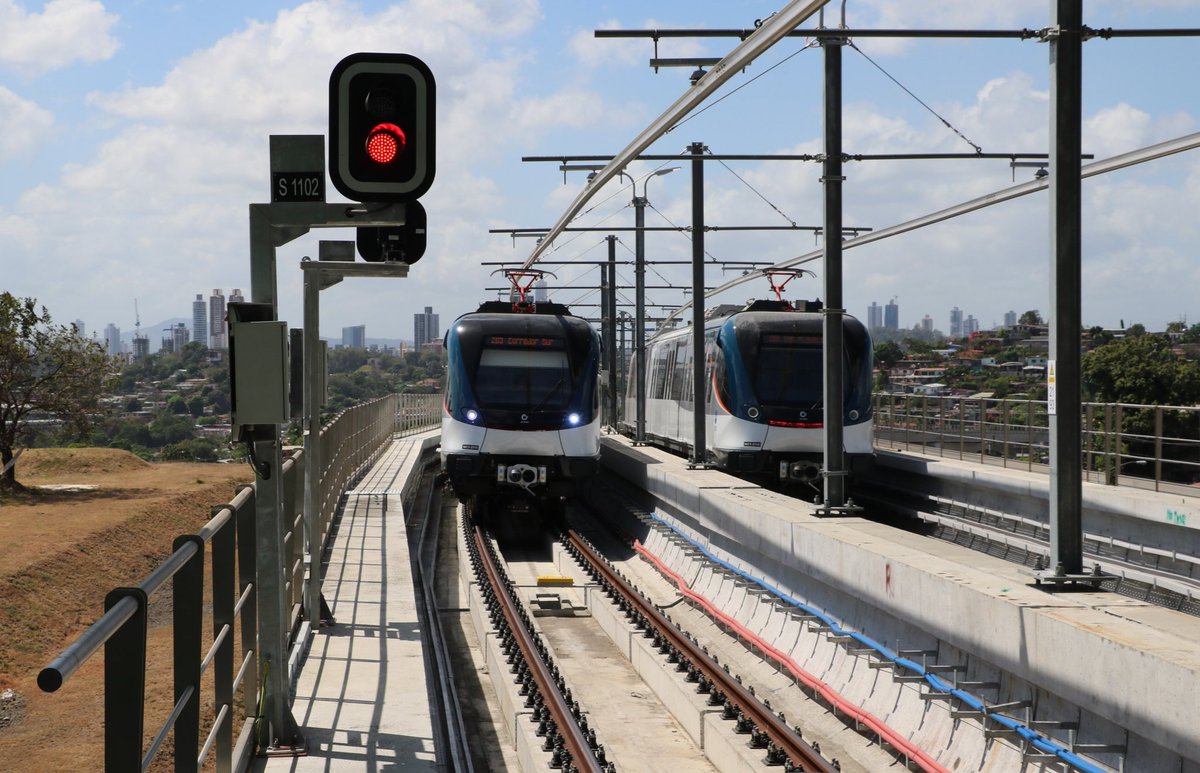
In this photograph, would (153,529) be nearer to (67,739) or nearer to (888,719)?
(67,739)

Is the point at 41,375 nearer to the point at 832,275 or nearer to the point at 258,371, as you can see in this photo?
the point at 832,275

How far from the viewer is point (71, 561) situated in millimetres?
22734

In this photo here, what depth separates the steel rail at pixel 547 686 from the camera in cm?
993

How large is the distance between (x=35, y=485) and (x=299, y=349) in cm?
2869

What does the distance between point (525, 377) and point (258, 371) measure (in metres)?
15.3

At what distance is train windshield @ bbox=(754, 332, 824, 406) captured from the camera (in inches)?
873

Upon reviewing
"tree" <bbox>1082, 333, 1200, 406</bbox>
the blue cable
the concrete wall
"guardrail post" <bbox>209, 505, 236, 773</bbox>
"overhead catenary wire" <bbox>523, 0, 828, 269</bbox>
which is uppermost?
"overhead catenary wire" <bbox>523, 0, 828, 269</bbox>

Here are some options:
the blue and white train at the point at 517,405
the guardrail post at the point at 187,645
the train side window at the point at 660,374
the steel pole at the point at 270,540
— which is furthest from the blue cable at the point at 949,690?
the train side window at the point at 660,374

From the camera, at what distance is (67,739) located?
11789 millimetres

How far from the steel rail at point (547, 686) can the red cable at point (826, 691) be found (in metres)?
2.14

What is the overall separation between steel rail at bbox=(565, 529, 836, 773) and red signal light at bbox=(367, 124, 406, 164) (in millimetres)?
5105

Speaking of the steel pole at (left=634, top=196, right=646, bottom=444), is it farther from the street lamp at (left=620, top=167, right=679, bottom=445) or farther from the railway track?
the railway track

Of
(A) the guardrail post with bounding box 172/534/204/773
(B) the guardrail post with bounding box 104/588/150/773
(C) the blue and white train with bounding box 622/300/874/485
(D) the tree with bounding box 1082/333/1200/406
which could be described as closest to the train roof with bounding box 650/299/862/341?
(C) the blue and white train with bounding box 622/300/874/485

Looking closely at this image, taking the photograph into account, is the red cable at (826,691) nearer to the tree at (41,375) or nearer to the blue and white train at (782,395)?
the blue and white train at (782,395)
